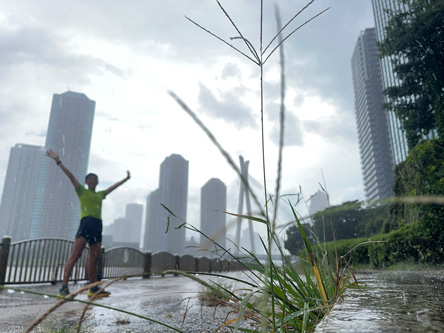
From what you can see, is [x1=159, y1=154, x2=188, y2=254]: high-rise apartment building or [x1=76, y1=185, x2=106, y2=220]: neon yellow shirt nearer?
[x1=76, y1=185, x2=106, y2=220]: neon yellow shirt

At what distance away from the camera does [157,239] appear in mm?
161000

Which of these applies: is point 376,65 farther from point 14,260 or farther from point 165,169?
point 14,260

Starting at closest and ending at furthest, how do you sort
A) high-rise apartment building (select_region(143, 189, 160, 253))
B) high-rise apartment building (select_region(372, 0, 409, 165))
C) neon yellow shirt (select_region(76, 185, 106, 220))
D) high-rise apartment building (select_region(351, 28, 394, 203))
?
neon yellow shirt (select_region(76, 185, 106, 220)) → high-rise apartment building (select_region(372, 0, 409, 165)) → high-rise apartment building (select_region(351, 28, 394, 203)) → high-rise apartment building (select_region(143, 189, 160, 253))

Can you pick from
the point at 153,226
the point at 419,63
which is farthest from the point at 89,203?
the point at 153,226

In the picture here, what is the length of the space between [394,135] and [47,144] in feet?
610

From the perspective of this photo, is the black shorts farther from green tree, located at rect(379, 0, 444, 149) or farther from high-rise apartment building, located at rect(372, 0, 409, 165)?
high-rise apartment building, located at rect(372, 0, 409, 165)

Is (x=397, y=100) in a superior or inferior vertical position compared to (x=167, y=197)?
inferior

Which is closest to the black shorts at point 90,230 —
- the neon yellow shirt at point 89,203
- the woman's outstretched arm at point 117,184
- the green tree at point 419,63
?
the neon yellow shirt at point 89,203

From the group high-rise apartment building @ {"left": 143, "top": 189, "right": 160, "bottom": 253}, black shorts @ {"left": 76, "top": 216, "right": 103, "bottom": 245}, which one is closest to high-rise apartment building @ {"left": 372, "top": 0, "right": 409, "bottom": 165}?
black shorts @ {"left": 76, "top": 216, "right": 103, "bottom": 245}

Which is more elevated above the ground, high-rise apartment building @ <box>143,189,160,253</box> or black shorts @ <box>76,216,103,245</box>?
high-rise apartment building @ <box>143,189,160,253</box>

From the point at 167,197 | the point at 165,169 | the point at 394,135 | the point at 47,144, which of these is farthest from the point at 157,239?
the point at 394,135

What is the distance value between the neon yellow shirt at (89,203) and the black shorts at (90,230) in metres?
0.08

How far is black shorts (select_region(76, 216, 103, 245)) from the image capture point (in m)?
4.80

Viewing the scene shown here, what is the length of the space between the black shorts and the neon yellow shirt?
0.08m
